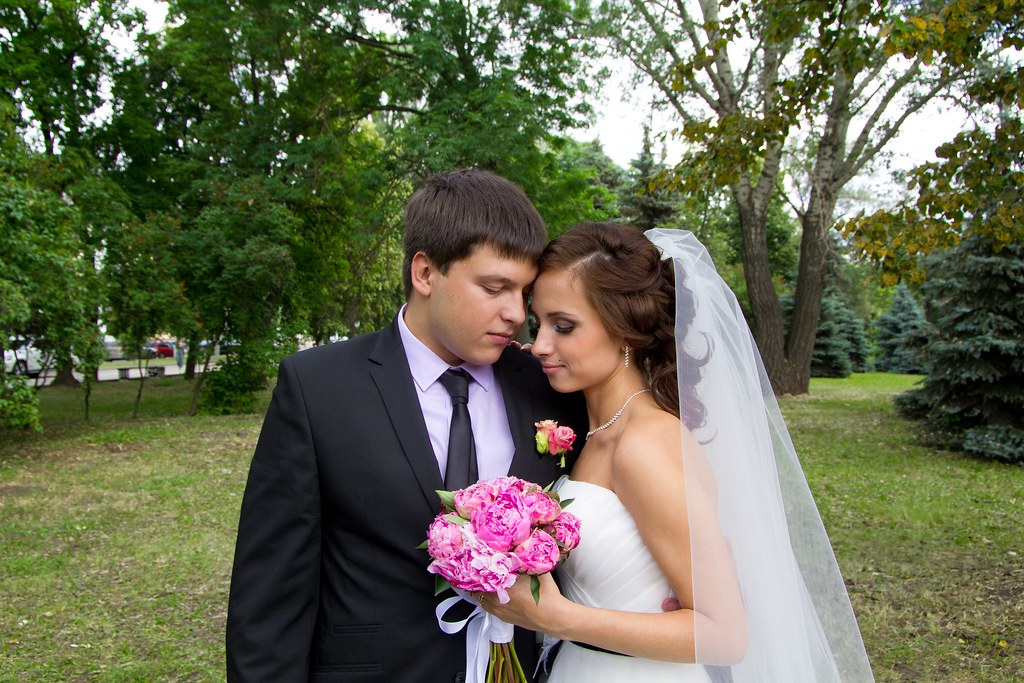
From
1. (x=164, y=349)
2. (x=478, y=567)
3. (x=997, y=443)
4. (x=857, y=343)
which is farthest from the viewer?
(x=164, y=349)

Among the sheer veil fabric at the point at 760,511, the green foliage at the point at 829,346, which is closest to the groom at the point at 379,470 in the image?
the sheer veil fabric at the point at 760,511

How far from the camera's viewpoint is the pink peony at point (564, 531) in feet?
6.64

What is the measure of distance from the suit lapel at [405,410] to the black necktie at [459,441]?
6 centimetres

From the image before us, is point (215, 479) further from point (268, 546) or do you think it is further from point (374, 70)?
point (374, 70)

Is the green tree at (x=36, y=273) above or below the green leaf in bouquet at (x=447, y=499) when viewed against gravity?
above

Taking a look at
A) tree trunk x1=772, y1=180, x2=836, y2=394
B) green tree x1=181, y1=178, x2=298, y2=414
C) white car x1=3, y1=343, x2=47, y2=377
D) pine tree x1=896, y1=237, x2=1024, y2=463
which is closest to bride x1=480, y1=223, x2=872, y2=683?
pine tree x1=896, y1=237, x2=1024, y2=463

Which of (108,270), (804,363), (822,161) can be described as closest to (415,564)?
(108,270)

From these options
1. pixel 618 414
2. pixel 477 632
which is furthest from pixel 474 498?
pixel 618 414

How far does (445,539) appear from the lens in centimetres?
188

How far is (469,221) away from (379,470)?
787mm

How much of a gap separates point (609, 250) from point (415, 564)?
117 cm

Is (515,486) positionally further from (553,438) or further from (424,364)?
(424,364)

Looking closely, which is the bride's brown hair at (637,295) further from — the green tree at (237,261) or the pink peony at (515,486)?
the green tree at (237,261)

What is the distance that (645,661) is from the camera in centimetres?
246
